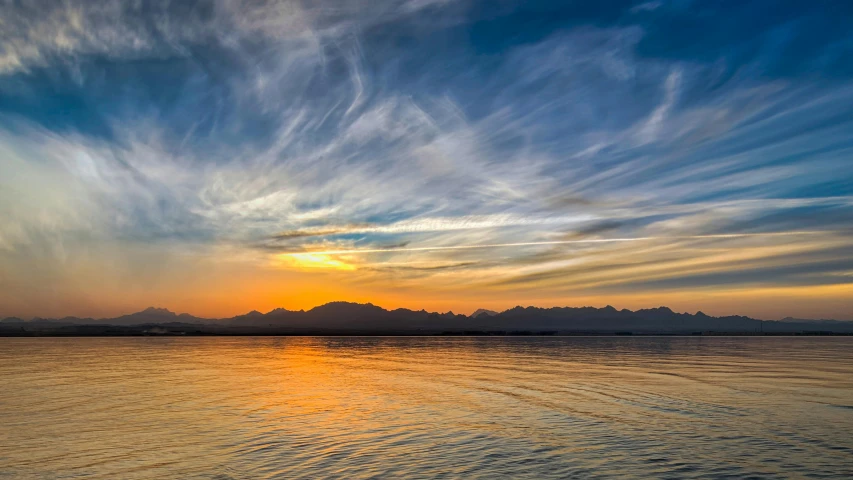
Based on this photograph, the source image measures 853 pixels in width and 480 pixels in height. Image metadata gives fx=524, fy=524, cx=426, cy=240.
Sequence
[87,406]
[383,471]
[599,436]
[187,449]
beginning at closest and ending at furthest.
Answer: [383,471] → [187,449] → [599,436] → [87,406]

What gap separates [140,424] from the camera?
30656 millimetres

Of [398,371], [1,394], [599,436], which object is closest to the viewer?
[599,436]

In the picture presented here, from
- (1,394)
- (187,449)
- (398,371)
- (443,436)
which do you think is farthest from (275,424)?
(398,371)

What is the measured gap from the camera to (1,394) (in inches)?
1746

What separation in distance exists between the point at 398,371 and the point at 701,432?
147ft

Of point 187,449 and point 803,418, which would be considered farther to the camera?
point 803,418

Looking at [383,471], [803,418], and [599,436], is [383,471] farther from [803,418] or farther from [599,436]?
[803,418]

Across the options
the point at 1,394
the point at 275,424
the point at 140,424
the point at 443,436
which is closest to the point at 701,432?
the point at 443,436

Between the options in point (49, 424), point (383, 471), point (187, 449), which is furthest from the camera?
point (49, 424)

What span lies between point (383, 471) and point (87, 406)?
2831 centimetres

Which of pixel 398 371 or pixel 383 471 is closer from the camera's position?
pixel 383 471

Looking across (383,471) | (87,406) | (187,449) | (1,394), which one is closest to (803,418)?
(383,471)

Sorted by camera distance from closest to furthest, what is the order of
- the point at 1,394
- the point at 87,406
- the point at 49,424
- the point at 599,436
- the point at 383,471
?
the point at 383,471, the point at 599,436, the point at 49,424, the point at 87,406, the point at 1,394

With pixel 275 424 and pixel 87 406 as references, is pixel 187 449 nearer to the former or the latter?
pixel 275 424
